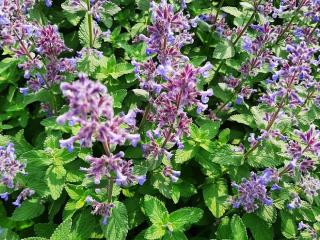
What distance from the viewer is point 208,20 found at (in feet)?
24.3

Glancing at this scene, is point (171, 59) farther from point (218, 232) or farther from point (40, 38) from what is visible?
point (218, 232)

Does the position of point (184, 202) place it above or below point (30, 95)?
below

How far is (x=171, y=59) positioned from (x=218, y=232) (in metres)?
2.50

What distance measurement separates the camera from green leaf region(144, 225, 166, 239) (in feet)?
16.1

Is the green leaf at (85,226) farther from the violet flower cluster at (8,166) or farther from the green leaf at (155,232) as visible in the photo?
the violet flower cluster at (8,166)

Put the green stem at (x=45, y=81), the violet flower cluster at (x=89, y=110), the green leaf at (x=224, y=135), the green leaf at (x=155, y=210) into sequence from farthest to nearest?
the green leaf at (x=224, y=135) < the green stem at (x=45, y=81) < the green leaf at (x=155, y=210) < the violet flower cluster at (x=89, y=110)

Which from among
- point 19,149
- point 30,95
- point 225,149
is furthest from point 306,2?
point 19,149

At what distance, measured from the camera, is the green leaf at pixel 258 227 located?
5617 mm

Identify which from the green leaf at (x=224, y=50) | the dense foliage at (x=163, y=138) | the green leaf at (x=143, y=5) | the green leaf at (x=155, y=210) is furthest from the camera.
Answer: the green leaf at (x=143, y=5)

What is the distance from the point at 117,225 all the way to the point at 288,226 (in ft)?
8.29

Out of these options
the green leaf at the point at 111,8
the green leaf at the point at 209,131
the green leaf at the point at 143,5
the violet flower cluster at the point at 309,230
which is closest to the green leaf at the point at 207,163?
the green leaf at the point at 209,131

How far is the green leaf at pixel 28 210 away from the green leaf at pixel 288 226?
333 cm

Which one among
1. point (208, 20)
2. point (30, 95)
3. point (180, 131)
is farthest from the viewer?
point (208, 20)

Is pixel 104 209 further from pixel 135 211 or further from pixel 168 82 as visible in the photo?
pixel 168 82
